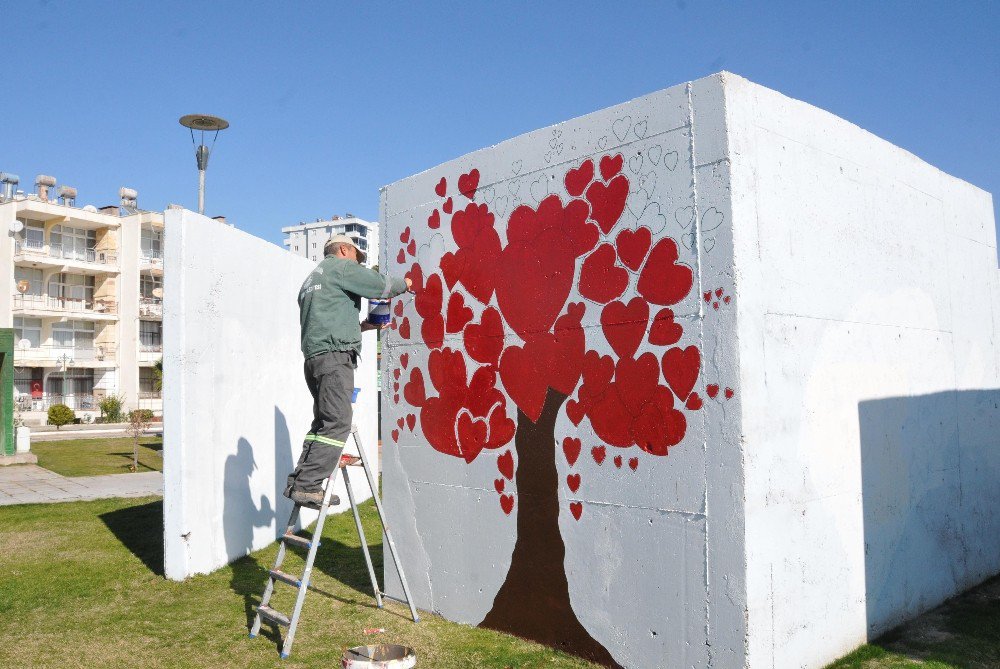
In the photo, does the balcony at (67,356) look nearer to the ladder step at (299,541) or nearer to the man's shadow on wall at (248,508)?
the man's shadow on wall at (248,508)

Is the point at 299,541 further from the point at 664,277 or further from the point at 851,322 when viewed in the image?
the point at 851,322

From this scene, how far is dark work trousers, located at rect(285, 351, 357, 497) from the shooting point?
4.50 metres

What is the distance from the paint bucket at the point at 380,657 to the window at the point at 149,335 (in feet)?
130

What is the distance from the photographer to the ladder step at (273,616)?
4.28m

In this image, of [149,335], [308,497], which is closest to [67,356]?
[149,335]

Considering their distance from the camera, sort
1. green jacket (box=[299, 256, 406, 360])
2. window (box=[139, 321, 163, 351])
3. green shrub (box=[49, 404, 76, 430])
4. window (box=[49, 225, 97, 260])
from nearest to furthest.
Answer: green jacket (box=[299, 256, 406, 360]) → green shrub (box=[49, 404, 76, 430]) → window (box=[49, 225, 97, 260]) → window (box=[139, 321, 163, 351])

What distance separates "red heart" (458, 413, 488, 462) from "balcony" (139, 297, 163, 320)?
38807 mm

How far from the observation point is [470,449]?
15.8 ft

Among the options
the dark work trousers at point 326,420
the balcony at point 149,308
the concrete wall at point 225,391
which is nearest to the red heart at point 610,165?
the dark work trousers at point 326,420

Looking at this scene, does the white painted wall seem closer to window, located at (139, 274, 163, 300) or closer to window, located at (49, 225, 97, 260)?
window, located at (49, 225, 97, 260)

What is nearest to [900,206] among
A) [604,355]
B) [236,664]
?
[604,355]

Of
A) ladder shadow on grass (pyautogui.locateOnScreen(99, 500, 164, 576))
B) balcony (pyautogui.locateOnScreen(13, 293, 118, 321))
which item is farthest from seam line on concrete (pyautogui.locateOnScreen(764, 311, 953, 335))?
balcony (pyautogui.locateOnScreen(13, 293, 118, 321))

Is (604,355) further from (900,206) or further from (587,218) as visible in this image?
(900,206)

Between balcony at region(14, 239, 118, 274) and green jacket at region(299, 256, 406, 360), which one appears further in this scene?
balcony at region(14, 239, 118, 274)
